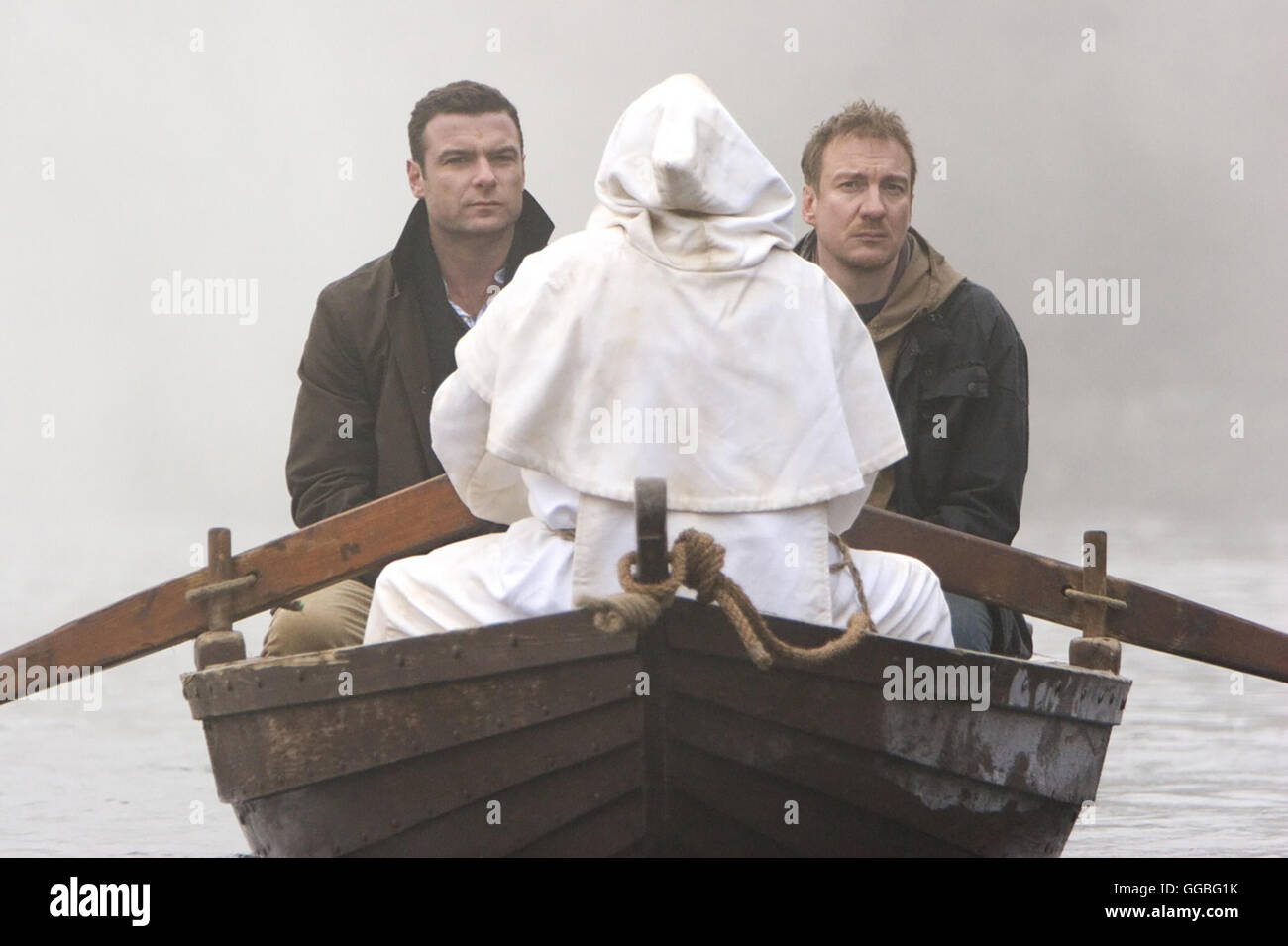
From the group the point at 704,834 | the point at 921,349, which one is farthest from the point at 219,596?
the point at 921,349

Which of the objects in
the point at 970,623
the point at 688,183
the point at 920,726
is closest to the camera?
the point at 688,183

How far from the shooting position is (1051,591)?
5.83 metres

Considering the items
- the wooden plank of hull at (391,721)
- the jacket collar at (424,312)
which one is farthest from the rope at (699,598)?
the jacket collar at (424,312)

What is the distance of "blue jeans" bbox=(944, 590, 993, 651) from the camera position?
6379 mm

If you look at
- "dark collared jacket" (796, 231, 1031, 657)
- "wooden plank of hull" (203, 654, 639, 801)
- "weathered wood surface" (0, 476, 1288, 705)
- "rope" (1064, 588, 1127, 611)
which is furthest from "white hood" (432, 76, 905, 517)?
"dark collared jacket" (796, 231, 1031, 657)

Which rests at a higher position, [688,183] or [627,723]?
[688,183]

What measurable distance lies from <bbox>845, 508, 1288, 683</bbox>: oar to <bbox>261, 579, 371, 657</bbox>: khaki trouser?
159cm

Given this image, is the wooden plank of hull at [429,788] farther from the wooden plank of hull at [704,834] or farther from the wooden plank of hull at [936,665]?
the wooden plank of hull at [936,665]

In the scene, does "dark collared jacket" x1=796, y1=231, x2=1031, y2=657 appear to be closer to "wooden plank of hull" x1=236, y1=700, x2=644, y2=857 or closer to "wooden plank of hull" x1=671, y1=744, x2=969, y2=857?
"wooden plank of hull" x1=671, y1=744, x2=969, y2=857

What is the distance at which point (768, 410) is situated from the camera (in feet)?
15.6

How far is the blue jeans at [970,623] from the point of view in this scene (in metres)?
6.38

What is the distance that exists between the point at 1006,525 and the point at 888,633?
5.40 ft

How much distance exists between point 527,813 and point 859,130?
2544 millimetres

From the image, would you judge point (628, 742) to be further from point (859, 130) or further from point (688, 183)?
point (859, 130)
